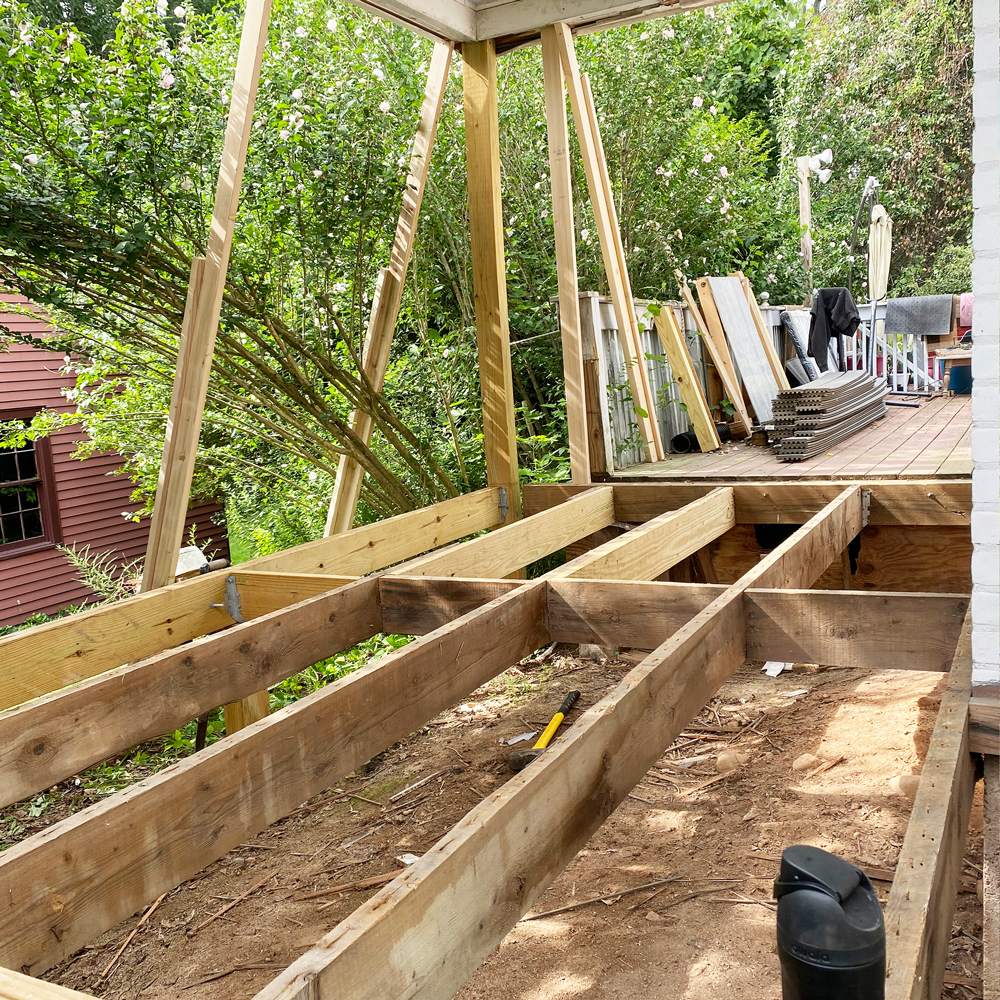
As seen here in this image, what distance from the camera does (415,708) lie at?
2576mm

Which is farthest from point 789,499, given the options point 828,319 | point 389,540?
point 828,319

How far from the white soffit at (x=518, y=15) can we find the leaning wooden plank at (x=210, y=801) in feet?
Result: 11.4

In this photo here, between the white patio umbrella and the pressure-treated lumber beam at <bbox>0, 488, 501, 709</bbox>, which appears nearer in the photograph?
the pressure-treated lumber beam at <bbox>0, 488, 501, 709</bbox>

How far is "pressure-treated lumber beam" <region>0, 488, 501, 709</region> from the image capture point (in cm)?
285

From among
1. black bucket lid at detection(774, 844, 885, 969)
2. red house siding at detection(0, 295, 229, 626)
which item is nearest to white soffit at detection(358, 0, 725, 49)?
black bucket lid at detection(774, 844, 885, 969)

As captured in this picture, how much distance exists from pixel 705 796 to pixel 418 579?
153 cm

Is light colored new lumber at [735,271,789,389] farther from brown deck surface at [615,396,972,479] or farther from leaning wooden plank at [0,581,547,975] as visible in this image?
leaning wooden plank at [0,581,547,975]

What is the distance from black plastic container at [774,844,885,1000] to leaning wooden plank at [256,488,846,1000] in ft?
1.64

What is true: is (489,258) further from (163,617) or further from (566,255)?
(163,617)

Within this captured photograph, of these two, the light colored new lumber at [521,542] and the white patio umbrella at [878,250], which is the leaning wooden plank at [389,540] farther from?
the white patio umbrella at [878,250]

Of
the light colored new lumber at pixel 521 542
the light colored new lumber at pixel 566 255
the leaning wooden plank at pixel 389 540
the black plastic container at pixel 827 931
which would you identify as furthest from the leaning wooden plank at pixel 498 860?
the light colored new lumber at pixel 566 255

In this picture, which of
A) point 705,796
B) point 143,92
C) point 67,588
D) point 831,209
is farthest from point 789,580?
point 831,209

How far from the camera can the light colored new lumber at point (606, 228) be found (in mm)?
5281

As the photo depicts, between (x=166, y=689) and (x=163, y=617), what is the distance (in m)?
0.83
